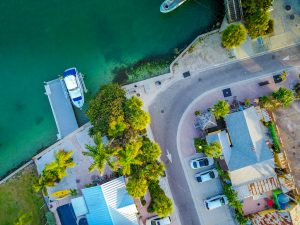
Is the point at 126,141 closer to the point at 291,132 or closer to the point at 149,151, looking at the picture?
the point at 149,151

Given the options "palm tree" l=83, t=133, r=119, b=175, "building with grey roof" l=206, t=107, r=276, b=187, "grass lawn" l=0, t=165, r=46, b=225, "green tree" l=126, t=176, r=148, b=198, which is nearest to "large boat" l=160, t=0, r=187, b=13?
"building with grey roof" l=206, t=107, r=276, b=187

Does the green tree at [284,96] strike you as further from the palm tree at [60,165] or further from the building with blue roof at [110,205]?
the palm tree at [60,165]

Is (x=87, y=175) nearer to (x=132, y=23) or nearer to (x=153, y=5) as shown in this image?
(x=132, y=23)

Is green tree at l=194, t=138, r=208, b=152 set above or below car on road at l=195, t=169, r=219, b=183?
above

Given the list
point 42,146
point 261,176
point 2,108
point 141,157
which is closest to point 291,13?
point 261,176

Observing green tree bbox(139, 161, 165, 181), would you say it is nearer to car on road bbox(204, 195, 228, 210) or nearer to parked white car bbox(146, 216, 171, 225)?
parked white car bbox(146, 216, 171, 225)
